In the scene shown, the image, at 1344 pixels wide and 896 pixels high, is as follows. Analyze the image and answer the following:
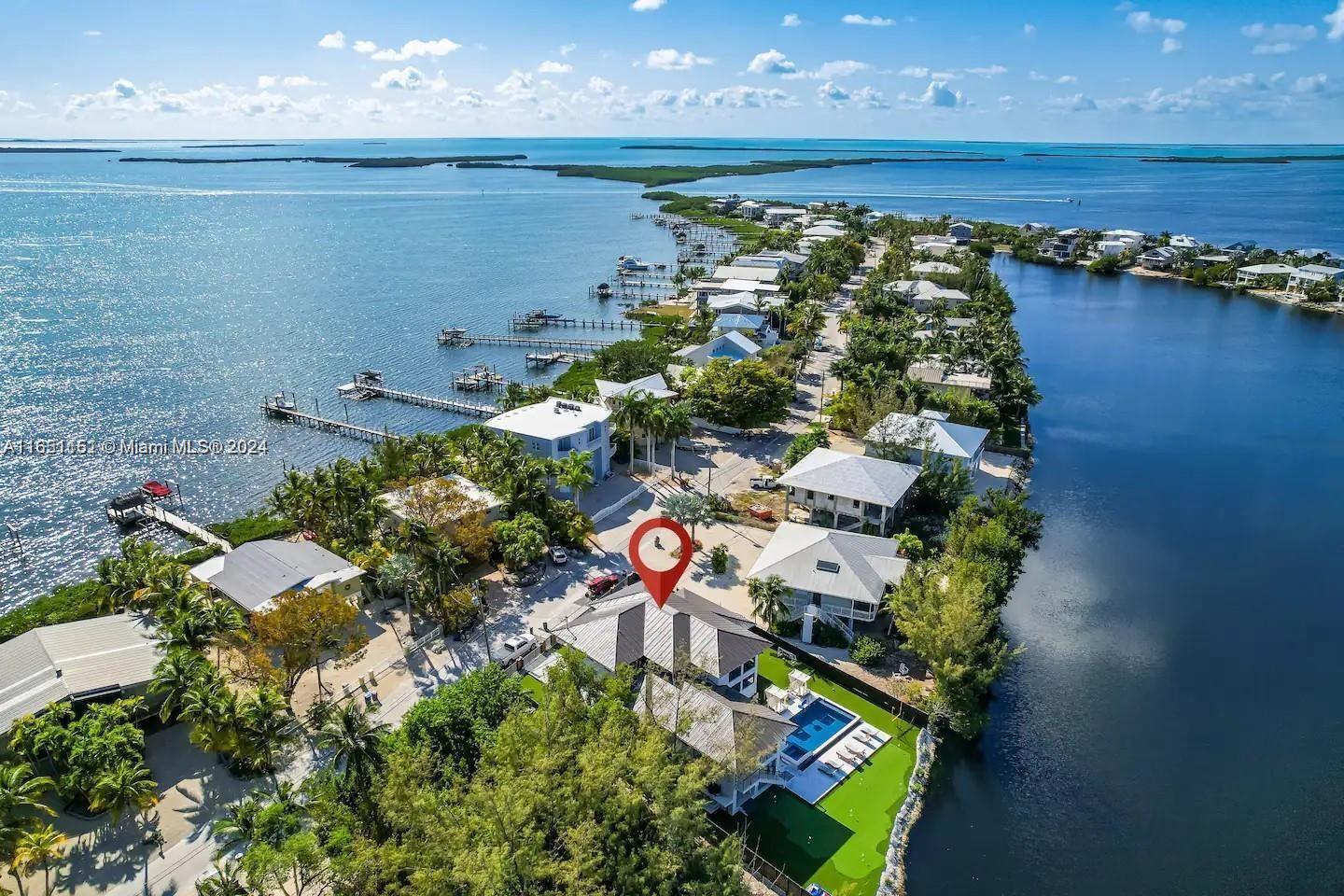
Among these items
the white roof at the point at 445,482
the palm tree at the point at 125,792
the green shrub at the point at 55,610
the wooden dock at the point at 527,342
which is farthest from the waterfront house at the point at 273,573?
the wooden dock at the point at 527,342

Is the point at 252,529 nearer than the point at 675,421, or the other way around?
the point at 252,529

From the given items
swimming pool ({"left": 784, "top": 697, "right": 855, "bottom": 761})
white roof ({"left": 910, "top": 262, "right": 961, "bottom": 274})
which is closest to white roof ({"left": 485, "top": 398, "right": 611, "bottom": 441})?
swimming pool ({"left": 784, "top": 697, "right": 855, "bottom": 761})

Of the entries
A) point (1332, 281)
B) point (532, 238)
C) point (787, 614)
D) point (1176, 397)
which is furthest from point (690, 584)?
point (532, 238)

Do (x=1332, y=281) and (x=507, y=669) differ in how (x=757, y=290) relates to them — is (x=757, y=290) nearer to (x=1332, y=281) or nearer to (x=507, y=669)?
(x=507, y=669)

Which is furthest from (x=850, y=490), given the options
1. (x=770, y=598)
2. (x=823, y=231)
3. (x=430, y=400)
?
(x=823, y=231)

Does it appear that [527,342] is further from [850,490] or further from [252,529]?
[850,490]

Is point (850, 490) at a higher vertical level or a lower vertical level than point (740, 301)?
lower

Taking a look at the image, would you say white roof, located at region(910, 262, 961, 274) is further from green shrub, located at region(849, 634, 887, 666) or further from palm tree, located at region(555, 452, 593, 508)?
green shrub, located at region(849, 634, 887, 666)
